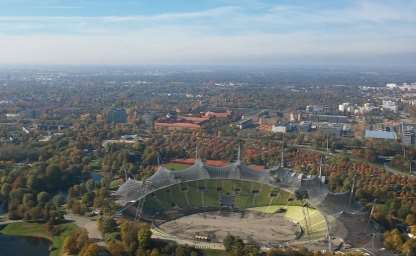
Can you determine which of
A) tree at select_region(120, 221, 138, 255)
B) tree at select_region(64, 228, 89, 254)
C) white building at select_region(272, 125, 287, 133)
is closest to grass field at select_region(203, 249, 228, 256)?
tree at select_region(120, 221, 138, 255)

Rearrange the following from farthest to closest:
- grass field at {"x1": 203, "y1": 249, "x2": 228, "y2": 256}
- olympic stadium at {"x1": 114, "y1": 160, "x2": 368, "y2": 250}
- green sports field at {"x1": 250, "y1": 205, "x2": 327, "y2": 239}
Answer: green sports field at {"x1": 250, "y1": 205, "x2": 327, "y2": 239}, olympic stadium at {"x1": 114, "y1": 160, "x2": 368, "y2": 250}, grass field at {"x1": 203, "y1": 249, "x2": 228, "y2": 256}

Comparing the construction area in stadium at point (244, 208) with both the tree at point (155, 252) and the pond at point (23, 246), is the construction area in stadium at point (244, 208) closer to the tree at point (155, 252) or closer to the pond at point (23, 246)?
the tree at point (155, 252)

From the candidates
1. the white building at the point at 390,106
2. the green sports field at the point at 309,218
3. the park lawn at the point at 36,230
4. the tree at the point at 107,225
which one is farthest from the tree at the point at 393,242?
the white building at the point at 390,106

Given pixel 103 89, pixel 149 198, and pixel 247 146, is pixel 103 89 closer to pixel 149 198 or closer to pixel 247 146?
pixel 247 146

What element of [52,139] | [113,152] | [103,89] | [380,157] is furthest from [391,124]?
[103,89]

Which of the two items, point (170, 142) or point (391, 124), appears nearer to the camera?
point (170, 142)

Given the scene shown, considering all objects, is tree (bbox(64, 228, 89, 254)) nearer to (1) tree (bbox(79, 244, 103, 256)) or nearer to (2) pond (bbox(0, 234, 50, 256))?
(1) tree (bbox(79, 244, 103, 256))
